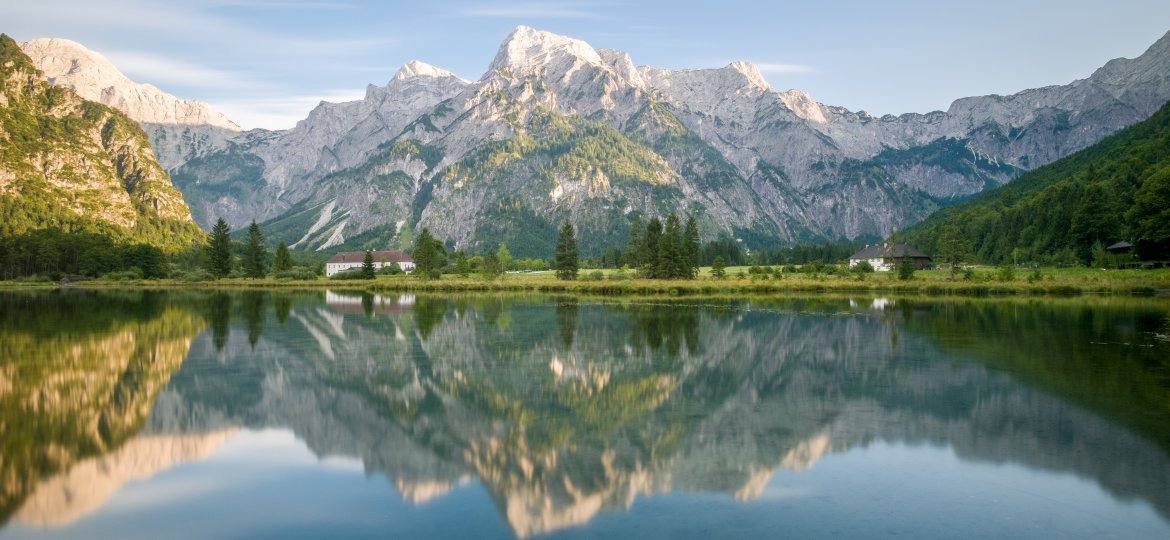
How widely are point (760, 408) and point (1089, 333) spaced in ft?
92.6

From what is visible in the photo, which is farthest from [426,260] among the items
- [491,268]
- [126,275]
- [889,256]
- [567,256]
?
[889,256]

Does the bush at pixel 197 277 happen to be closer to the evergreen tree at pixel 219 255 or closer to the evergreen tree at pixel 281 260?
the evergreen tree at pixel 219 255

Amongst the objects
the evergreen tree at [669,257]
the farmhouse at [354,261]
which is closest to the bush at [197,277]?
the farmhouse at [354,261]

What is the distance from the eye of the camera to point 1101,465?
1523cm

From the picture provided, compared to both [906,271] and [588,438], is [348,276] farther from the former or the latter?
[588,438]

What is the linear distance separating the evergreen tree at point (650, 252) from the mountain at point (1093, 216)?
56.2 m

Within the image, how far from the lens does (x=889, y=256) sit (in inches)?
5197

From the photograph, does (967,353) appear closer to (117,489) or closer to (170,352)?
(117,489)

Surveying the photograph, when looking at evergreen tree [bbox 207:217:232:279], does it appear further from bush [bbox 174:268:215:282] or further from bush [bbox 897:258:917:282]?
bush [bbox 897:258:917:282]

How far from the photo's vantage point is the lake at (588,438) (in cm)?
1276

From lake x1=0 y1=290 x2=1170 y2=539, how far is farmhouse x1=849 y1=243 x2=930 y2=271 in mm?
93509

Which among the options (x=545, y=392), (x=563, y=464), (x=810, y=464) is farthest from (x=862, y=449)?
(x=545, y=392)

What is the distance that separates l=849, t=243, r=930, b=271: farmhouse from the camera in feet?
421

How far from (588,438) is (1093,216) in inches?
4276
